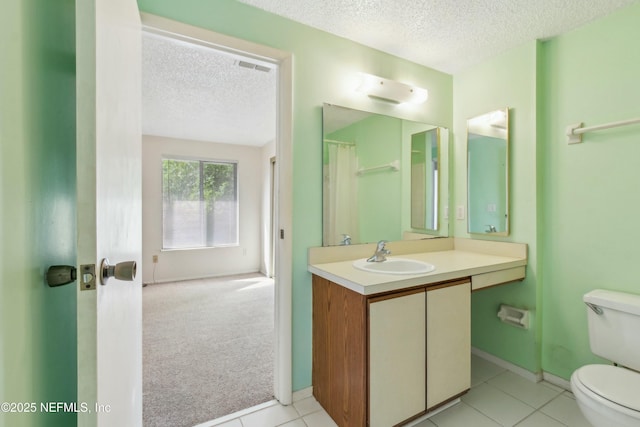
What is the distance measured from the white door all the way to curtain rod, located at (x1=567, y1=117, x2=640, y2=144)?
228 cm

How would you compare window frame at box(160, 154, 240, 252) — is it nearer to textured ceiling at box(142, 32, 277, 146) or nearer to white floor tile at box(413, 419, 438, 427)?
textured ceiling at box(142, 32, 277, 146)

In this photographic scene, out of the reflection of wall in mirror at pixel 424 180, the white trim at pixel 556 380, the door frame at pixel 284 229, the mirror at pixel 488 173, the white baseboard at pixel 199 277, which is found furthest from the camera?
the white baseboard at pixel 199 277

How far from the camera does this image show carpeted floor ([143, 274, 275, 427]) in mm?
1606

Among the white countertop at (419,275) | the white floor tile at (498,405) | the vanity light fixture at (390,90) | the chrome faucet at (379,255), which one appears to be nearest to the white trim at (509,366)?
the white floor tile at (498,405)

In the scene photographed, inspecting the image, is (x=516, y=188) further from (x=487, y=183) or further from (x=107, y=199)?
(x=107, y=199)

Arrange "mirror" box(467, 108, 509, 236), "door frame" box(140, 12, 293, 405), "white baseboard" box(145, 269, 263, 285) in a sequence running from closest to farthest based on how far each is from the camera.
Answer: "door frame" box(140, 12, 293, 405) → "mirror" box(467, 108, 509, 236) → "white baseboard" box(145, 269, 263, 285)

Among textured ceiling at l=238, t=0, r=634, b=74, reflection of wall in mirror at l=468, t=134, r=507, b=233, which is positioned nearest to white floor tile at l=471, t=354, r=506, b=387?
reflection of wall in mirror at l=468, t=134, r=507, b=233

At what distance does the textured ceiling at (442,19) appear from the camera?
1.47m

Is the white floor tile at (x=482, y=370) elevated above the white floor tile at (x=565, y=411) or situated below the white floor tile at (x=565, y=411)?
below

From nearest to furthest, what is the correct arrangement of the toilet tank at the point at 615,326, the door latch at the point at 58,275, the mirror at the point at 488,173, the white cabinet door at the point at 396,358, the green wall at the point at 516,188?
the door latch at the point at 58,275
the white cabinet door at the point at 396,358
the toilet tank at the point at 615,326
the green wall at the point at 516,188
the mirror at the point at 488,173

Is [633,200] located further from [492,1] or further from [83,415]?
[83,415]

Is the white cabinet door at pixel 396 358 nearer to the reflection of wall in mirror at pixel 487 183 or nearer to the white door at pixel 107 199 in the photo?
the white door at pixel 107 199

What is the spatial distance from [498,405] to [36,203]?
2283mm

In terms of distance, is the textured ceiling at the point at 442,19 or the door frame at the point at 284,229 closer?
the textured ceiling at the point at 442,19
